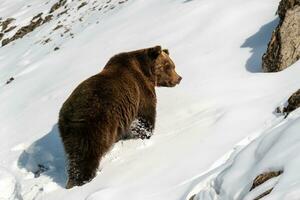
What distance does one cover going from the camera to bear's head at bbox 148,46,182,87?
1028 centimetres

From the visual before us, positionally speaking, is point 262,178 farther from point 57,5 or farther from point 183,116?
point 57,5

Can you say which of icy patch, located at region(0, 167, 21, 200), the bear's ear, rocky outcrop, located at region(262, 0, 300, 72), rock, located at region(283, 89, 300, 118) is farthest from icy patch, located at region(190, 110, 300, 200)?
rocky outcrop, located at region(262, 0, 300, 72)

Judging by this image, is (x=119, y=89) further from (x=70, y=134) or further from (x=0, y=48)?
(x=0, y=48)

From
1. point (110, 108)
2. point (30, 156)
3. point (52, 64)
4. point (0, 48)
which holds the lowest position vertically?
point (0, 48)

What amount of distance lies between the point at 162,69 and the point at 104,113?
2333 mm

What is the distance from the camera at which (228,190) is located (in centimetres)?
564

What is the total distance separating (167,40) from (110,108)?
6.04 metres

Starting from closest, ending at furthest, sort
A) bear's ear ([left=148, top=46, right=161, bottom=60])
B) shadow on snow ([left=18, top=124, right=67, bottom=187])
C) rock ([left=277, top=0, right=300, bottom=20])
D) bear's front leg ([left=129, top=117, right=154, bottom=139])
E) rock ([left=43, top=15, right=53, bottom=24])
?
shadow on snow ([left=18, top=124, right=67, bottom=187])
bear's front leg ([left=129, top=117, right=154, bottom=139])
bear's ear ([left=148, top=46, right=161, bottom=60])
rock ([left=277, top=0, right=300, bottom=20])
rock ([left=43, top=15, right=53, bottom=24])

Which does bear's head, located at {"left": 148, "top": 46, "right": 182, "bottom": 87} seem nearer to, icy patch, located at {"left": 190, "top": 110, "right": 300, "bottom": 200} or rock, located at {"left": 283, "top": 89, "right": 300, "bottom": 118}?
rock, located at {"left": 283, "top": 89, "right": 300, "bottom": 118}

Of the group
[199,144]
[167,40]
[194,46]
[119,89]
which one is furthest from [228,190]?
[167,40]

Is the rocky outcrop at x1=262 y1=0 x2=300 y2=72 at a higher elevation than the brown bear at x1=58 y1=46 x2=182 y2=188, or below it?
below

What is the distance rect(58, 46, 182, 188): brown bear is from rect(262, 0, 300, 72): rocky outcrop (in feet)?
6.74

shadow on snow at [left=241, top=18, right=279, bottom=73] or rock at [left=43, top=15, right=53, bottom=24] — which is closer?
shadow on snow at [left=241, top=18, right=279, bottom=73]

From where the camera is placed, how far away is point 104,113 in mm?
8555
